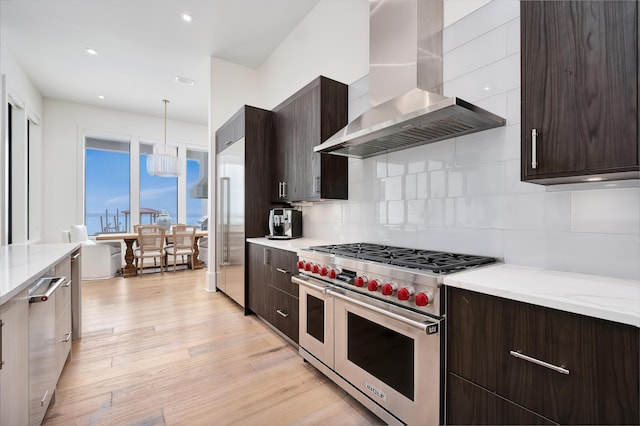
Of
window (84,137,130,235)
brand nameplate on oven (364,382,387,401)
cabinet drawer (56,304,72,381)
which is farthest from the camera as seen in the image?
window (84,137,130,235)

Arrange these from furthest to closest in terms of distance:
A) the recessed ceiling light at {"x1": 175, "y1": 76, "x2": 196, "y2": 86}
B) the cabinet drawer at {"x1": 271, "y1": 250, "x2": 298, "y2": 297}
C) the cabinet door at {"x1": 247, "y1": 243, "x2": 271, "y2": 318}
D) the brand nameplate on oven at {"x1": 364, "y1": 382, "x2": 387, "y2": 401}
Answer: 1. the recessed ceiling light at {"x1": 175, "y1": 76, "x2": 196, "y2": 86}
2. the cabinet door at {"x1": 247, "y1": 243, "x2": 271, "y2": 318}
3. the cabinet drawer at {"x1": 271, "y1": 250, "x2": 298, "y2": 297}
4. the brand nameplate on oven at {"x1": 364, "y1": 382, "x2": 387, "y2": 401}

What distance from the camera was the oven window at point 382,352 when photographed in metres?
1.43

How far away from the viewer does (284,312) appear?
2555 millimetres

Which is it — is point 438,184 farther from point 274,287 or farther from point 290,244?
point 274,287

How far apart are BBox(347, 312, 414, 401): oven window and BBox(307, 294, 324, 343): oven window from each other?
0.29 m

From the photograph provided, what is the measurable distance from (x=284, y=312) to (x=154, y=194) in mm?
5753

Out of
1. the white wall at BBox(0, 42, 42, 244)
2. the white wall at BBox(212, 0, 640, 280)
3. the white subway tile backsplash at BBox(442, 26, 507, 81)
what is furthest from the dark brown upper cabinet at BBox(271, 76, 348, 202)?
the white wall at BBox(0, 42, 42, 244)

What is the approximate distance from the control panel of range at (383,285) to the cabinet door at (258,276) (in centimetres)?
96

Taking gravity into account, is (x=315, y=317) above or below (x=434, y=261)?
below

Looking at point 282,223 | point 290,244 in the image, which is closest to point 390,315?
point 290,244

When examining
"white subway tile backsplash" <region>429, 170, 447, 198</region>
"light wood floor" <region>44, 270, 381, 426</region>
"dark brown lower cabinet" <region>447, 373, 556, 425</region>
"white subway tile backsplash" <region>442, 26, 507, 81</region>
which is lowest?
"light wood floor" <region>44, 270, 381, 426</region>

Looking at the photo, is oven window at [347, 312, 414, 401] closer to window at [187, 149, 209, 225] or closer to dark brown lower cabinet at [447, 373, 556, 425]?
dark brown lower cabinet at [447, 373, 556, 425]

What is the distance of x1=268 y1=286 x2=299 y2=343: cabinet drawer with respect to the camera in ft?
7.93

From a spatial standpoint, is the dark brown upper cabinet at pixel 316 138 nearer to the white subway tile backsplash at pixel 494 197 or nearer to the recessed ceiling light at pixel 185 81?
the white subway tile backsplash at pixel 494 197
